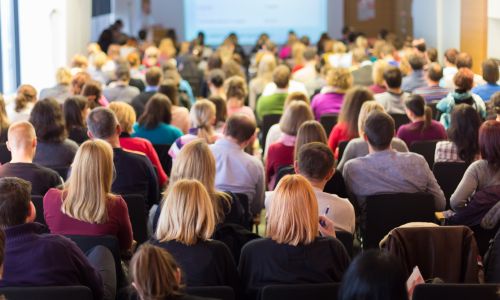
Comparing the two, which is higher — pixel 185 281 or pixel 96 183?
pixel 96 183

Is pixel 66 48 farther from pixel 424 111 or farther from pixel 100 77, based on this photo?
pixel 424 111

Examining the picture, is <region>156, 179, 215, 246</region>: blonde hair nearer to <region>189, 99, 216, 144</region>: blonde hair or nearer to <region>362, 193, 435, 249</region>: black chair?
<region>362, 193, 435, 249</region>: black chair

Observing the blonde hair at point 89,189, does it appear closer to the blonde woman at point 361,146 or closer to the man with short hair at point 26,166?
the man with short hair at point 26,166

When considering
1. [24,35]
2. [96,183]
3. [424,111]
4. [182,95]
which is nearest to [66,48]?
[24,35]

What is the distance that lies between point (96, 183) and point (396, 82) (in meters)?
5.27

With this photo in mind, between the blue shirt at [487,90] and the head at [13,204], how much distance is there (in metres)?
6.45

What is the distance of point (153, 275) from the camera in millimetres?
3092

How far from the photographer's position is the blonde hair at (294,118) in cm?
720

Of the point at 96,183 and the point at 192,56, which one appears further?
the point at 192,56

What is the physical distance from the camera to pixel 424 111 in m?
7.62

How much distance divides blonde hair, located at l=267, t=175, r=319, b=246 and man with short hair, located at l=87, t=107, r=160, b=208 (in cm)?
211

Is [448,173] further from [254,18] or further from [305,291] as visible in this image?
[254,18]

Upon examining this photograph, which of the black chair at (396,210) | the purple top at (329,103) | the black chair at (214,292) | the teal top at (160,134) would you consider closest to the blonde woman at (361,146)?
the black chair at (396,210)

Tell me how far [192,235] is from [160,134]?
3905 millimetres
